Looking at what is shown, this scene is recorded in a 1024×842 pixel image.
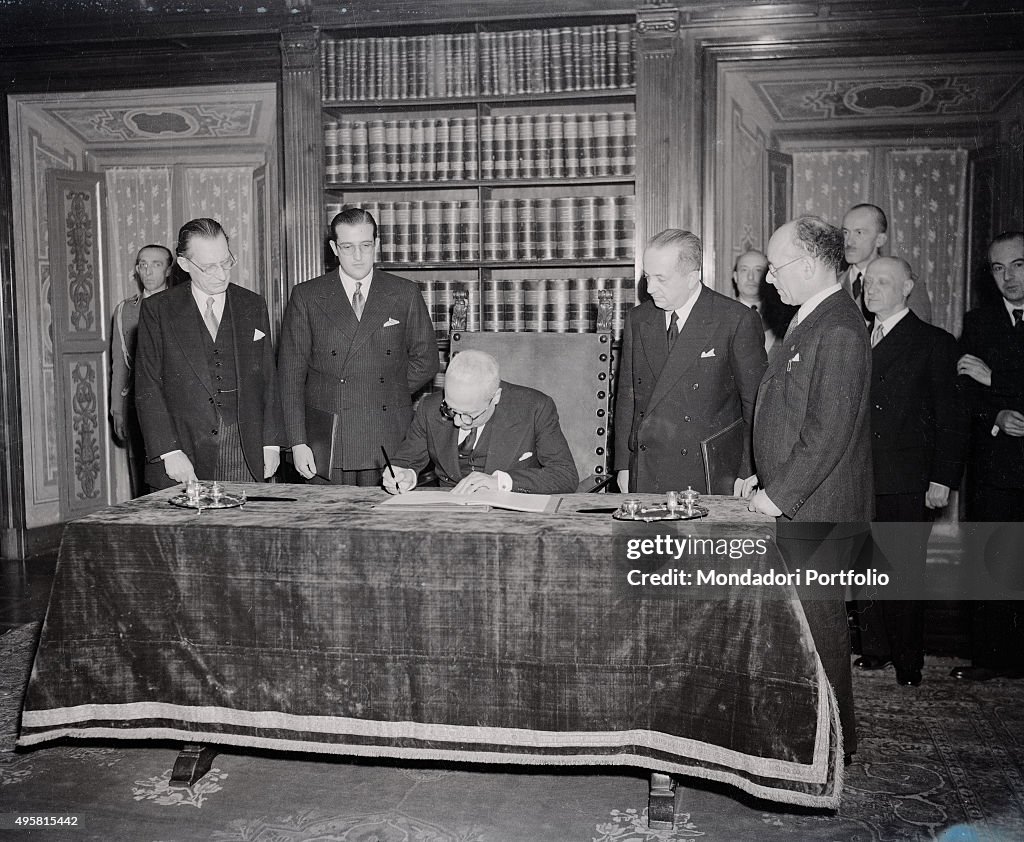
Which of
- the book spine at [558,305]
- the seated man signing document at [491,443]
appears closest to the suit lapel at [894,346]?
the seated man signing document at [491,443]

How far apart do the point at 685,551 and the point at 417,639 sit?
72cm

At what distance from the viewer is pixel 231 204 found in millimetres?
6027

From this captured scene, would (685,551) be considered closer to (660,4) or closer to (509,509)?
(509,509)

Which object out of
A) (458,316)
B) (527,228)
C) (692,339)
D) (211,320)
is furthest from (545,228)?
(211,320)

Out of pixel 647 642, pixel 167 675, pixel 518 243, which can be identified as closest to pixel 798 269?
pixel 647 642

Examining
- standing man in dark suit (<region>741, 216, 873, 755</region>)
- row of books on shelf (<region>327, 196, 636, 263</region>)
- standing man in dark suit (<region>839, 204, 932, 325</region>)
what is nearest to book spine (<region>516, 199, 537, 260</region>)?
row of books on shelf (<region>327, 196, 636, 263</region>)

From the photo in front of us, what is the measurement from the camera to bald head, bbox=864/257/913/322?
3.70 m

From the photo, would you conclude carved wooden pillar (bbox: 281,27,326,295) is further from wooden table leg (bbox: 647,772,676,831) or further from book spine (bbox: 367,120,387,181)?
wooden table leg (bbox: 647,772,676,831)

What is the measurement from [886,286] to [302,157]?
3.05 metres

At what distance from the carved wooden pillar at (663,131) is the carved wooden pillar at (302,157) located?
1.69 meters

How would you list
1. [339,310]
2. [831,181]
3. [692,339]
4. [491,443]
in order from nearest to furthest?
1. [491,443]
2. [692,339]
3. [339,310]
4. [831,181]

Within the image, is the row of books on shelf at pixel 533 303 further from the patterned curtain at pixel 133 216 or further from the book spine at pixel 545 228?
the patterned curtain at pixel 133 216

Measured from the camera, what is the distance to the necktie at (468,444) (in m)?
3.29

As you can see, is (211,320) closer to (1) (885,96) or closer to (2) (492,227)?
(2) (492,227)
